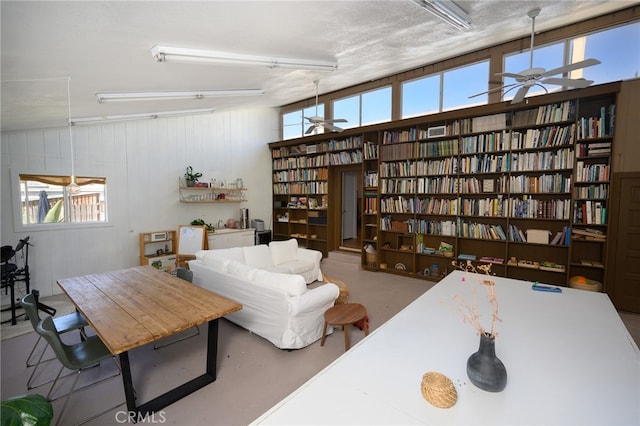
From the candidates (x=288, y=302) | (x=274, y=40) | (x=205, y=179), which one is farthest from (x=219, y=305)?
(x=205, y=179)

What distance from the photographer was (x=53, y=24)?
5.24 feet

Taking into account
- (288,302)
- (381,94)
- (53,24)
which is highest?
(381,94)

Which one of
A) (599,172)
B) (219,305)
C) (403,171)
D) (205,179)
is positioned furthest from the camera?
(205,179)

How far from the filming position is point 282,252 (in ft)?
16.1

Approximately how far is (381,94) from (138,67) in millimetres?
4456

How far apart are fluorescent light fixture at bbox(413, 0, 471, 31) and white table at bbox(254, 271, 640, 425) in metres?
2.50

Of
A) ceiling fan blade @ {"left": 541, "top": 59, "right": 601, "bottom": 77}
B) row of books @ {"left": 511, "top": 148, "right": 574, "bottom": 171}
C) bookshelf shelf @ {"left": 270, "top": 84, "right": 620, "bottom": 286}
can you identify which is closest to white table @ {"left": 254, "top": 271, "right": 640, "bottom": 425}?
ceiling fan blade @ {"left": 541, "top": 59, "right": 601, "bottom": 77}

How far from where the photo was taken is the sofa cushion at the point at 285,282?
2.79 meters

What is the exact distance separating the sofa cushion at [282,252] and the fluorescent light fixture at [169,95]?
2480mm

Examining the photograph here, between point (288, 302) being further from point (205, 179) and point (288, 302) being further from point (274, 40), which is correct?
point (205, 179)

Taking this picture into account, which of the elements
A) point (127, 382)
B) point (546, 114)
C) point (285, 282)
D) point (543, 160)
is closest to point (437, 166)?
point (543, 160)

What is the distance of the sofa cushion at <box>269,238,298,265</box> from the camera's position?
15.8 feet

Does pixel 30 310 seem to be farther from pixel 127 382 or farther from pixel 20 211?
pixel 20 211

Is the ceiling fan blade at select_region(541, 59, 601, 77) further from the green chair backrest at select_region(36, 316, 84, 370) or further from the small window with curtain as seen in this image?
the small window with curtain
